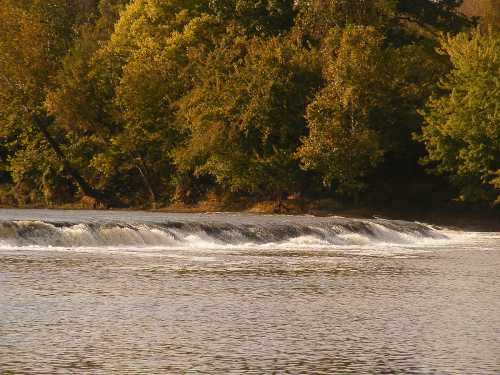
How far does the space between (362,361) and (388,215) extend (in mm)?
49694

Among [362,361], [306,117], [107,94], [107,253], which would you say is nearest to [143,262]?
[107,253]

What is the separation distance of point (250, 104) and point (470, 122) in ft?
48.1

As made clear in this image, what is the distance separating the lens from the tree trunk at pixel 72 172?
79000 millimetres

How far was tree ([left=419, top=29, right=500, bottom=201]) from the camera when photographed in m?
65.2

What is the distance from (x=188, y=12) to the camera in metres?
81.7

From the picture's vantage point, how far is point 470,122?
215 feet

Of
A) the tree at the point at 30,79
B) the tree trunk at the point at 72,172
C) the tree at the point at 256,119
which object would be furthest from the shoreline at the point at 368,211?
the tree at the point at 30,79

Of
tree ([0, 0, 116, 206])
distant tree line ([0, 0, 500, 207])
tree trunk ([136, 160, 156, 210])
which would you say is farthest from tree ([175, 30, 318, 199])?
tree ([0, 0, 116, 206])

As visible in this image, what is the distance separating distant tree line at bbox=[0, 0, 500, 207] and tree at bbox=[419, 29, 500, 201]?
0.38ft

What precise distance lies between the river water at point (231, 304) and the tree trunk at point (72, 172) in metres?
31.6

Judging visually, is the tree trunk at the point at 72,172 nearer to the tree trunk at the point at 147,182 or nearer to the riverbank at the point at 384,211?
the tree trunk at the point at 147,182

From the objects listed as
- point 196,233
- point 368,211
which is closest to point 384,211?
point 368,211

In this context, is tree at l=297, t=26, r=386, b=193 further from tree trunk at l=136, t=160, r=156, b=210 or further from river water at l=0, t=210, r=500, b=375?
river water at l=0, t=210, r=500, b=375

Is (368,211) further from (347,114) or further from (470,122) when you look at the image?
(470,122)
